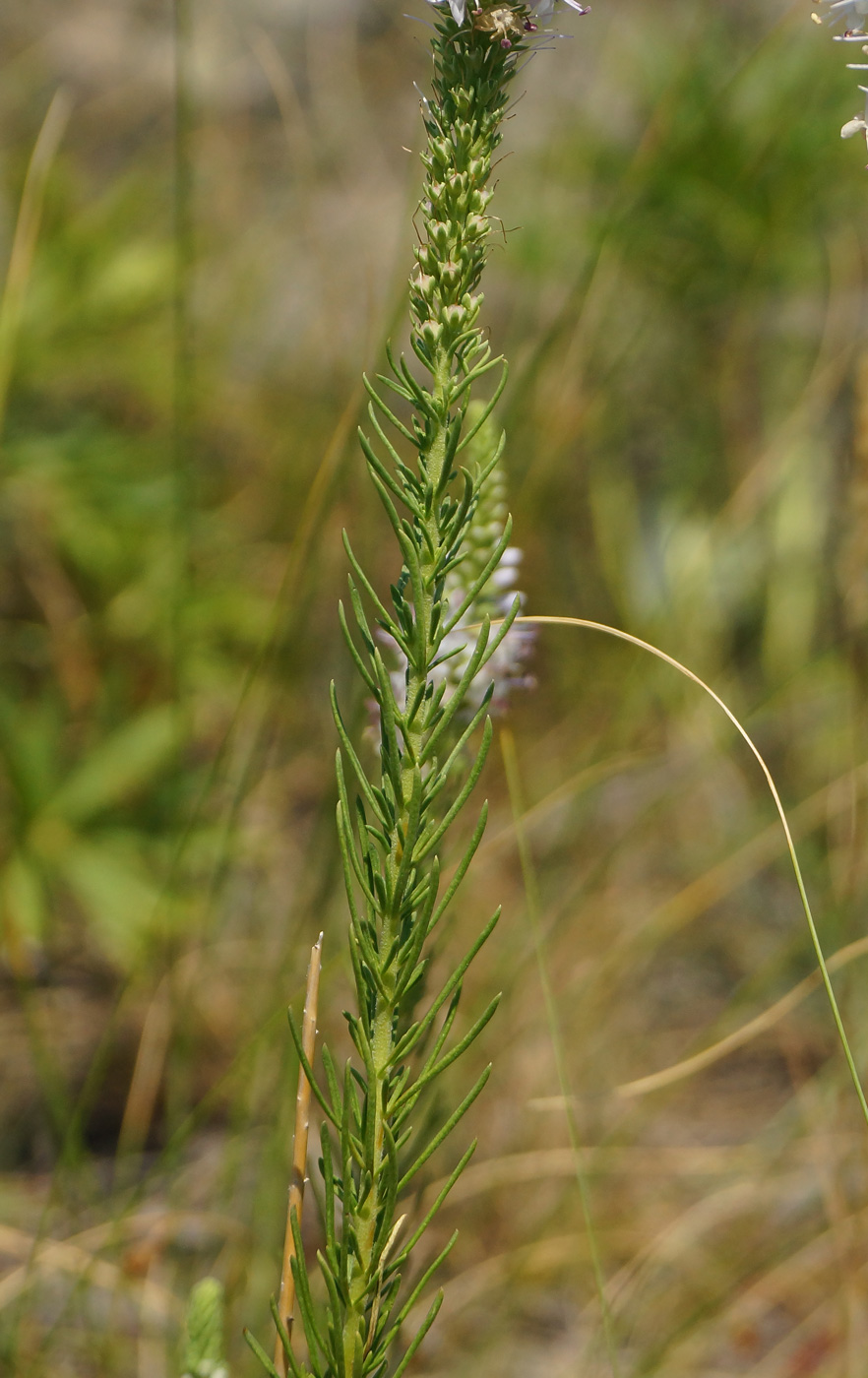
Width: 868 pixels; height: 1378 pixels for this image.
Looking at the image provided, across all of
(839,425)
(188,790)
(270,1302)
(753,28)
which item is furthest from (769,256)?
(270,1302)

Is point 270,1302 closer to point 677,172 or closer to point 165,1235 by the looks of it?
point 165,1235

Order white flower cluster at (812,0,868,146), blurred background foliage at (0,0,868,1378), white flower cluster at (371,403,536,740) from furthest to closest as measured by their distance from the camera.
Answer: blurred background foliage at (0,0,868,1378) → white flower cluster at (371,403,536,740) → white flower cluster at (812,0,868,146)

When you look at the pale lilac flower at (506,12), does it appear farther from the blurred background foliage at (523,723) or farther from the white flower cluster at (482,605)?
the blurred background foliage at (523,723)

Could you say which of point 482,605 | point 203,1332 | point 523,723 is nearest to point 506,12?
point 482,605

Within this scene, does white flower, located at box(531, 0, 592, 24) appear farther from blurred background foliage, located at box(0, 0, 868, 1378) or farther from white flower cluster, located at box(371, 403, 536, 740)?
blurred background foliage, located at box(0, 0, 868, 1378)

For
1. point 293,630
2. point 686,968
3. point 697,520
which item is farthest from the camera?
point 697,520

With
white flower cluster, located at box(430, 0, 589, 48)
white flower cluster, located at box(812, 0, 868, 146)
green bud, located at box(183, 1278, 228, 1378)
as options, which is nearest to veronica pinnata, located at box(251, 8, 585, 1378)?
white flower cluster, located at box(430, 0, 589, 48)

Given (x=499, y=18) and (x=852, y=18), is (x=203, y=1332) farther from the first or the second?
(x=852, y=18)

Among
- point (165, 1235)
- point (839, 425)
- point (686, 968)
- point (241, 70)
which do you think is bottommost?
point (165, 1235)
